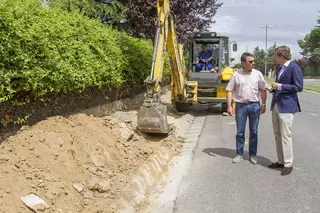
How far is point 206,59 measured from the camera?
15.7 meters

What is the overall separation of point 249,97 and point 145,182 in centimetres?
248

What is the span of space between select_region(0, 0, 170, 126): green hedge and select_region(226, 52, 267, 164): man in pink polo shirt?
2.95 meters

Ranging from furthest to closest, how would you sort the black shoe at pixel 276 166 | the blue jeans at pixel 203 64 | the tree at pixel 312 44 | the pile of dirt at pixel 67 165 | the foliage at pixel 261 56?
the foliage at pixel 261 56
the tree at pixel 312 44
the blue jeans at pixel 203 64
the black shoe at pixel 276 166
the pile of dirt at pixel 67 165

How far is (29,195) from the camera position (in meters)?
4.46

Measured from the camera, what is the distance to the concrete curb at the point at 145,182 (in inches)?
205

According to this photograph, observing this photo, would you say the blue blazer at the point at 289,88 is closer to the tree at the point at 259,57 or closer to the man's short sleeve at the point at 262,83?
the man's short sleeve at the point at 262,83

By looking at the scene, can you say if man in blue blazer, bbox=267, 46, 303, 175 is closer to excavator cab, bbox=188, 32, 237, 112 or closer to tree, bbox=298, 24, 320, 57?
excavator cab, bbox=188, 32, 237, 112

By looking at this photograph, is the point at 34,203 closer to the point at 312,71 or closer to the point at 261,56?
the point at 312,71

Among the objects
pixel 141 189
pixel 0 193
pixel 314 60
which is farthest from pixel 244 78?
pixel 314 60

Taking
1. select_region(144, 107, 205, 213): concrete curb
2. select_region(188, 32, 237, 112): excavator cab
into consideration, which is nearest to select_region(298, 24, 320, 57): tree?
select_region(188, 32, 237, 112): excavator cab

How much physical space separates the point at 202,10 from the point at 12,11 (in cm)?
1461

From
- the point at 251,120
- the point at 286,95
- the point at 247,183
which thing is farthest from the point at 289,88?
the point at 247,183

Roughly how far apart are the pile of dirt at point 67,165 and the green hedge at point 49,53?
0.64 meters

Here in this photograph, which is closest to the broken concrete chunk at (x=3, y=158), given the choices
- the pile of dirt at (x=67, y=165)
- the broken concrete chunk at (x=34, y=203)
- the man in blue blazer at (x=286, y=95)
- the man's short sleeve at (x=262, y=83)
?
the pile of dirt at (x=67, y=165)
